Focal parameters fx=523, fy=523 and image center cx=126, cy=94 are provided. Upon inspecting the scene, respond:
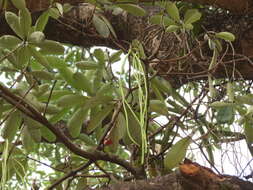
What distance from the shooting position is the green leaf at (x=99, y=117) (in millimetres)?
1248

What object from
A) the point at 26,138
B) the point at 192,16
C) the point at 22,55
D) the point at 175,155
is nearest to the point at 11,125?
the point at 26,138

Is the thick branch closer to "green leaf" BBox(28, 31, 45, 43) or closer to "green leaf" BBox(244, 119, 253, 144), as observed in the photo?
"green leaf" BBox(28, 31, 45, 43)

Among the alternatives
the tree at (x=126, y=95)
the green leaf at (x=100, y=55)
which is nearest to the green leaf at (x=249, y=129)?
the tree at (x=126, y=95)

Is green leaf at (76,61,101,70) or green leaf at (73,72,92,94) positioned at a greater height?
green leaf at (76,61,101,70)

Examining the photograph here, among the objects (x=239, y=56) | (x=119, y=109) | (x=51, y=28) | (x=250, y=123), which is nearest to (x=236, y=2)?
(x=239, y=56)

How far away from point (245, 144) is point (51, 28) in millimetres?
723

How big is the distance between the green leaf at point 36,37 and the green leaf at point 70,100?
0.54ft

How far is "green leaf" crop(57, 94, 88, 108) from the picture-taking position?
3.99ft

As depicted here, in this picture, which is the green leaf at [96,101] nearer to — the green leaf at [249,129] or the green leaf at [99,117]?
the green leaf at [99,117]

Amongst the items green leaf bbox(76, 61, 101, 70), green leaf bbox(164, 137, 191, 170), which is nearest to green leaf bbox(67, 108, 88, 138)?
green leaf bbox(76, 61, 101, 70)

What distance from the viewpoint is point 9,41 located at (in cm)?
113

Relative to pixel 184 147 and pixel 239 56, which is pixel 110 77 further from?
pixel 239 56

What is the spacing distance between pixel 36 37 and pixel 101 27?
223mm

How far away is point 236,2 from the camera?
1409 millimetres
